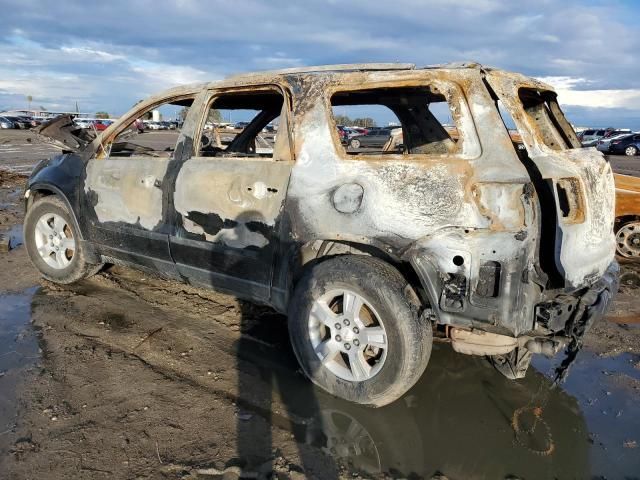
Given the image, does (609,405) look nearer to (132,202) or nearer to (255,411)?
(255,411)

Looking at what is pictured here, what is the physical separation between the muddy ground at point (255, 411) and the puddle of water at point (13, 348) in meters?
0.01

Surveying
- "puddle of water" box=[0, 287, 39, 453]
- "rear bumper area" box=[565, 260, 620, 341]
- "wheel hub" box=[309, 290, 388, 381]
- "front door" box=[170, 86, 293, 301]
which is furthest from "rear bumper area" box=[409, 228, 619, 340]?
"puddle of water" box=[0, 287, 39, 453]

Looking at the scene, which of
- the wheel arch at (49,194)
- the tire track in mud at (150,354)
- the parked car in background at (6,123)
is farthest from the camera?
the parked car in background at (6,123)

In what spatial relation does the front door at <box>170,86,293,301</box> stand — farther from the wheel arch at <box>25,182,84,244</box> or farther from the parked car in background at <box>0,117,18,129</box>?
the parked car in background at <box>0,117,18,129</box>

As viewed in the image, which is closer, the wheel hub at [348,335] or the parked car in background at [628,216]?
the wheel hub at [348,335]

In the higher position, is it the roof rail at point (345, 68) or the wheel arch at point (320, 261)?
the roof rail at point (345, 68)

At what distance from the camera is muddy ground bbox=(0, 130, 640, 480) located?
2547 mm

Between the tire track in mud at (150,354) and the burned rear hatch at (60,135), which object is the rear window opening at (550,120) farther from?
the burned rear hatch at (60,135)

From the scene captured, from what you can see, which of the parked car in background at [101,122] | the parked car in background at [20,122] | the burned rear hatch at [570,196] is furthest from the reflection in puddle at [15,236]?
the parked car in background at [20,122]

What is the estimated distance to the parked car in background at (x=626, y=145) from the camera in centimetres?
2869

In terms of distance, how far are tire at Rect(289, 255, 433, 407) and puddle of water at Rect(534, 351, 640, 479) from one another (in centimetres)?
107

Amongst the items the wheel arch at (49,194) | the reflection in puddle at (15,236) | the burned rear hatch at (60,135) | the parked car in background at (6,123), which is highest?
the parked car in background at (6,123)

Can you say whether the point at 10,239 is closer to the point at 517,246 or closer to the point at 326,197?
the point at 326,197

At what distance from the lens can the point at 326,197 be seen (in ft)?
9.84
